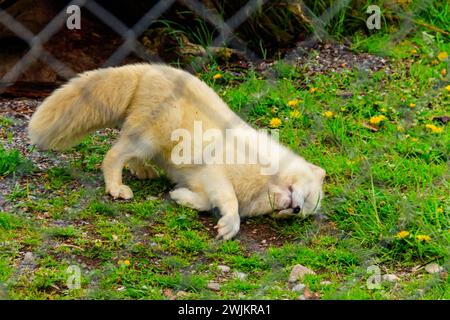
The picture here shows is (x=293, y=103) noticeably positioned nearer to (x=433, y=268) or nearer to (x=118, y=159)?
(x=118, y=159)

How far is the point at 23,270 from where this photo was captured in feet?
10.1

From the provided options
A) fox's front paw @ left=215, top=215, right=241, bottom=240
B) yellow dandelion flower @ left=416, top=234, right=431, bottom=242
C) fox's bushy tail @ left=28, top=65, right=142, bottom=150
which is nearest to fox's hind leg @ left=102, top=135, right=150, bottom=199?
fox's bushy tail @ left=28, top=65, right=142, bottom=150

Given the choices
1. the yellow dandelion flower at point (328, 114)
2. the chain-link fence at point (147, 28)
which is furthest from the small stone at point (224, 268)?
the chain-link fence at point (147, 28)

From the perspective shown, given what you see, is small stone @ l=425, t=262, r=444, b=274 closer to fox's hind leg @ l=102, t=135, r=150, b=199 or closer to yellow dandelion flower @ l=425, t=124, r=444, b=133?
yellow dandelion flower @ l=425, t=124, r=444, b=133

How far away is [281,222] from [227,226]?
0.32 metres

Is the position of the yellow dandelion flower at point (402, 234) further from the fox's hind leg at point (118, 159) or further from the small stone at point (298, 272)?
the fox's hind leg at point (118, 159)

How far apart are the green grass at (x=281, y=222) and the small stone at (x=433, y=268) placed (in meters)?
0.03

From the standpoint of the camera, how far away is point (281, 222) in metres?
3.79

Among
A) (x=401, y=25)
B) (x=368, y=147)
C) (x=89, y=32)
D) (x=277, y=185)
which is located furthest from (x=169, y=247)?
(x=401, y=25)

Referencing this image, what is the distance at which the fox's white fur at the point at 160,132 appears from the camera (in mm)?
3789

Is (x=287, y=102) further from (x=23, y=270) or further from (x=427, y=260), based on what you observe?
(x=23, y=270)

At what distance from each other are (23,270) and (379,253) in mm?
1453

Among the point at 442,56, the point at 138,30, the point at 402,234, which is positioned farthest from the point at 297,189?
the point at 442,56

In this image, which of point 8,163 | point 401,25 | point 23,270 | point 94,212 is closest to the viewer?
point 23,270
